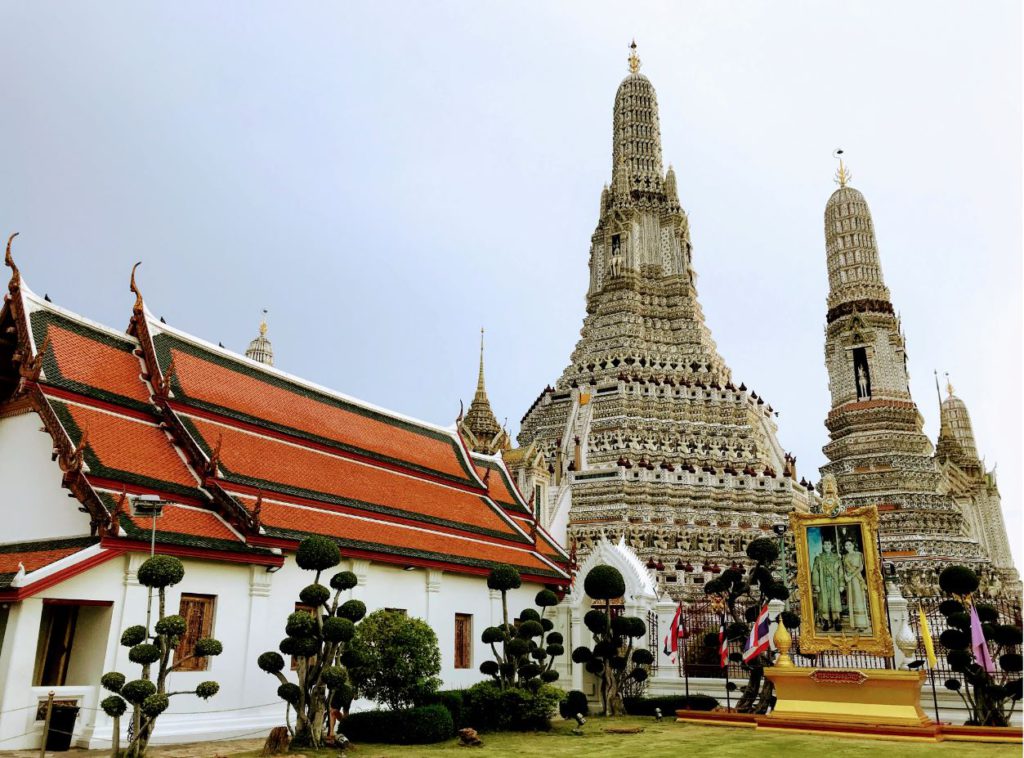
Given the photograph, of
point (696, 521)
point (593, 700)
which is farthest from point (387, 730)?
point (696, 521)

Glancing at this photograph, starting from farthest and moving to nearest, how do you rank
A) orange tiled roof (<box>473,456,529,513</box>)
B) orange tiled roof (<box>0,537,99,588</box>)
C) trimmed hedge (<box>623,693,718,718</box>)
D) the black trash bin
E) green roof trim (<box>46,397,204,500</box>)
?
orange tiled roof (<box>473,456,529,513</box>), trimmed hedge (<box>623,693,718,718</box>), green roof trim (<box>46,397,204,500</box>), orange tiled roof (<box>0,537,99,588</box>), the black trash bin

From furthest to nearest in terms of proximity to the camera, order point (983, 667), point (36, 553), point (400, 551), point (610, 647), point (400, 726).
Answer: point (610, 647) < point (400, 551) < point (983, 667) < point (400, 726) < point (36, 553)

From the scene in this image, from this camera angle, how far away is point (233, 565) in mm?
13977

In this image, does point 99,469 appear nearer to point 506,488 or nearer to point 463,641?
point 463,641

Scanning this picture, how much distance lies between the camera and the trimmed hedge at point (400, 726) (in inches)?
507

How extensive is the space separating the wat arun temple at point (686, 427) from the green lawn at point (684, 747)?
13906 millimetres

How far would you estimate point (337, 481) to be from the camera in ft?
59.5

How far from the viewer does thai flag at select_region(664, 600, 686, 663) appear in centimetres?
1798

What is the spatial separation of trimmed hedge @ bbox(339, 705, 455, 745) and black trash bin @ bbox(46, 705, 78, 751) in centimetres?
383

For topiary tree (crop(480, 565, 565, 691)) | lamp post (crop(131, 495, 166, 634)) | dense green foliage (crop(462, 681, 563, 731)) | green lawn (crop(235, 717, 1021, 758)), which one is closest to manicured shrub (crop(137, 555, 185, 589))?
lamp post (crop(131, 495, 166, 634))

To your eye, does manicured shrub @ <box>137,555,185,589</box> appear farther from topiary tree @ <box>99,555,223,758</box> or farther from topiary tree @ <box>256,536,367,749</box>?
topiary tree @ <box>256,536,367,749</box>

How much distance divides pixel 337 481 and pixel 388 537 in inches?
72.0

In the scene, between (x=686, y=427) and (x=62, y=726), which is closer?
(x=62, y=726)

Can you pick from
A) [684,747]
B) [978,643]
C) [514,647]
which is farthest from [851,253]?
[684,747]
